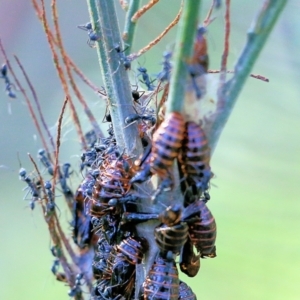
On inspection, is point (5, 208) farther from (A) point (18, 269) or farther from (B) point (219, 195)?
(B) point (219, 195)

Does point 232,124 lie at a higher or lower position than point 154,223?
lower

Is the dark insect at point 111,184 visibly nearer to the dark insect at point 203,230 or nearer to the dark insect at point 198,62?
the dark insect at point 203,230

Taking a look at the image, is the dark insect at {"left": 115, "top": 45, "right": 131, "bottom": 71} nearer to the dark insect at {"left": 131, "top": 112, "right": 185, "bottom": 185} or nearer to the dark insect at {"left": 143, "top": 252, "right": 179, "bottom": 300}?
the dark insect at {"left": 131, "top": 112, "right": 185, "bottom": 185}

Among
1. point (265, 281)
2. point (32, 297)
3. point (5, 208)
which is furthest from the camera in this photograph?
point (5, 208)

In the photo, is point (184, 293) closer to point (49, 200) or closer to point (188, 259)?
point (188, 259)

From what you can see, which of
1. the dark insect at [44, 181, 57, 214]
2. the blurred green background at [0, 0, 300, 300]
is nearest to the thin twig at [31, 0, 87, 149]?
the dark insect at [44, 181, 57, 214]

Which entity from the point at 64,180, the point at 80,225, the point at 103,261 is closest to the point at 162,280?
the point at 103,261

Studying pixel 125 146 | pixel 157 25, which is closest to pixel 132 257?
pixel 125 146
